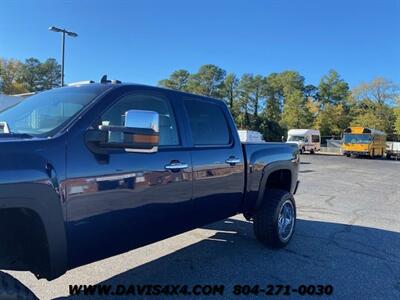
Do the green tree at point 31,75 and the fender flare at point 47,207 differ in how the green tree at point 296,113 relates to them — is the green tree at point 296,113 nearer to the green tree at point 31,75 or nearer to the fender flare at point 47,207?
the green tree at point 31,75

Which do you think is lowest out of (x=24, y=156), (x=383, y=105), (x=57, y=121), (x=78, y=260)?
(x=78, y=260)

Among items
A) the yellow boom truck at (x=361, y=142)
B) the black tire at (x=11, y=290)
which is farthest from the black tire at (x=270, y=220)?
the yellow boom truck at (x=361, y=142)

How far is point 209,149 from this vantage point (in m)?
4.30

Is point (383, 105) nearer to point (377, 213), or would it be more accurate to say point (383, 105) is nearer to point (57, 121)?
point (377, 213)

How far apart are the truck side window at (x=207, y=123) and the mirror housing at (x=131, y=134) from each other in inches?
51.0

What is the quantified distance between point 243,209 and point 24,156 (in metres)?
3.10

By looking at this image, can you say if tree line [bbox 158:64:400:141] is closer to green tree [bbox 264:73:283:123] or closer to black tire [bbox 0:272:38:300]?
green tree [bbox 264:73:283:123]

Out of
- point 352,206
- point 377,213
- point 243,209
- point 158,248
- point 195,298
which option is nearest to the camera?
point 195,298

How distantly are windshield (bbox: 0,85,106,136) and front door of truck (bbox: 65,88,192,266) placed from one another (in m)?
0.19

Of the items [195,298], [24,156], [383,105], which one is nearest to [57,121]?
[24,156]

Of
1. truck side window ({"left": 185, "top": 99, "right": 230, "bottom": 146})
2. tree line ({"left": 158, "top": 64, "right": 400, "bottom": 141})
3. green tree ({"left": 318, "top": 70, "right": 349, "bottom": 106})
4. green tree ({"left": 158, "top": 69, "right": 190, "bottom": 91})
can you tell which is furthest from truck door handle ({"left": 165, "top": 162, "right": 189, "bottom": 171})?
green tree ({"left": 158, "top": 69, "right": 190, "bottom": 91})

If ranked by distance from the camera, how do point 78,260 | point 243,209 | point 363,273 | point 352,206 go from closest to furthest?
point 78,260 < point 363,273 < point 243,209 < point 352,206

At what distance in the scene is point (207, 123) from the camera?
458 cm

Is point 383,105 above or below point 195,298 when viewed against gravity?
above
